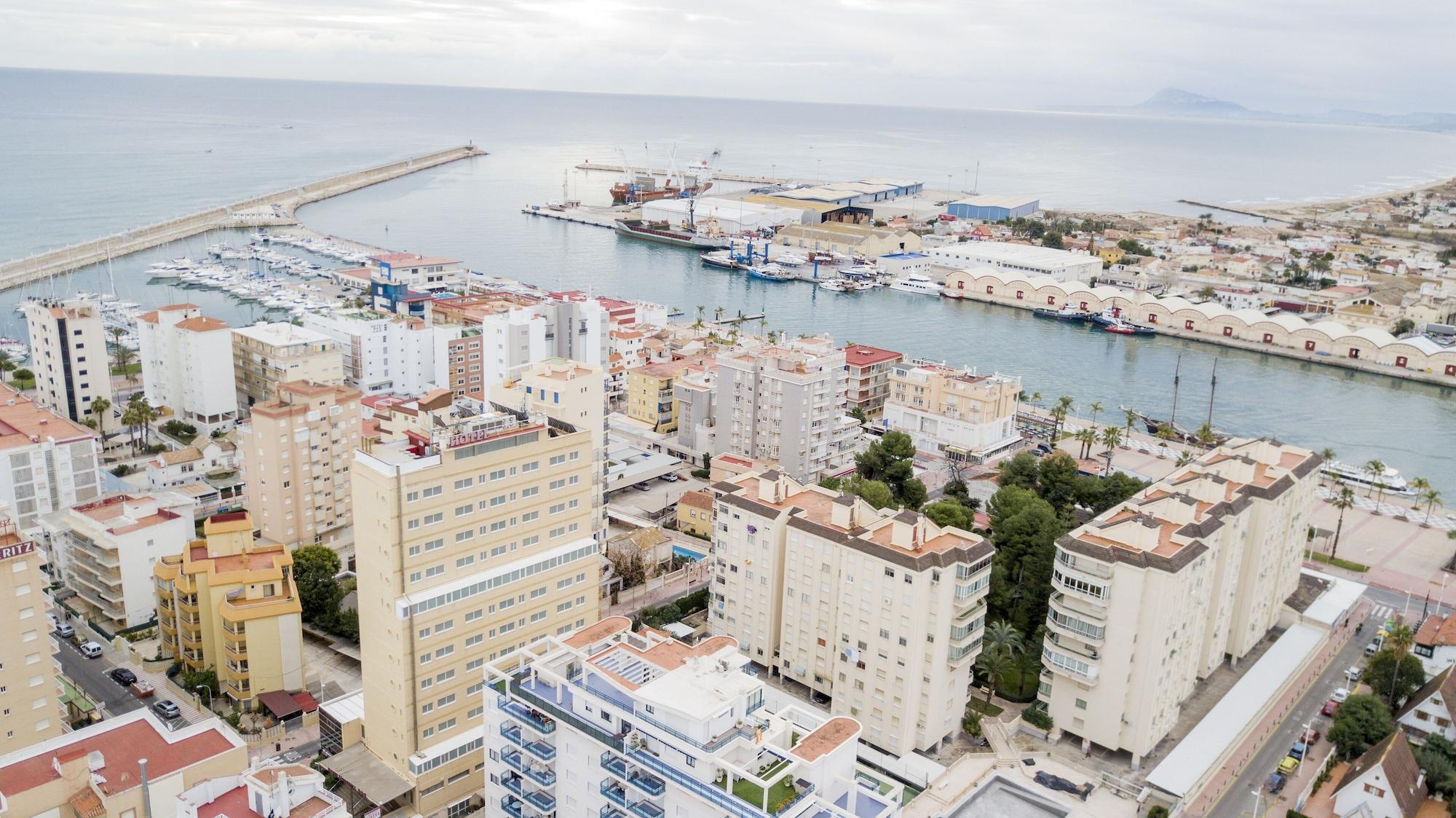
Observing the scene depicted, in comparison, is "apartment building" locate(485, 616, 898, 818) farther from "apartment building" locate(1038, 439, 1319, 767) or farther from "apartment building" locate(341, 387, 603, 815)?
"apartment building" locate(1038, 439, 1319, 767)

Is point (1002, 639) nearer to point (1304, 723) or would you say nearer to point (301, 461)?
point (1304, 723)

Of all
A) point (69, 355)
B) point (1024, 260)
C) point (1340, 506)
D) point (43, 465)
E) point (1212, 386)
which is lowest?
point (1340, 506)

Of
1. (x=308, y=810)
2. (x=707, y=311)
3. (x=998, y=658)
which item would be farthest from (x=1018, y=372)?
(x=308, y=810)

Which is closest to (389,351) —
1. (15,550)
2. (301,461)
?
(301,461)

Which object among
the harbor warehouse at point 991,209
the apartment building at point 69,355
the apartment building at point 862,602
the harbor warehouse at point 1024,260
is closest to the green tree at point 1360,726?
the apartment building at point 862,602

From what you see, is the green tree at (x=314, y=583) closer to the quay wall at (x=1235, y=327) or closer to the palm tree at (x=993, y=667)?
the palm tree at (x=993, y=667)
